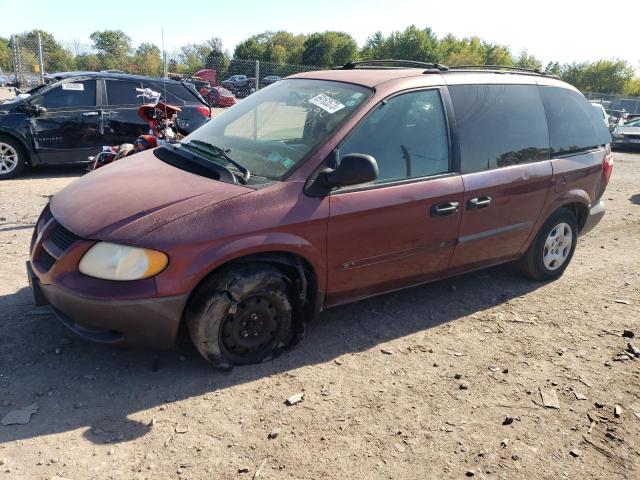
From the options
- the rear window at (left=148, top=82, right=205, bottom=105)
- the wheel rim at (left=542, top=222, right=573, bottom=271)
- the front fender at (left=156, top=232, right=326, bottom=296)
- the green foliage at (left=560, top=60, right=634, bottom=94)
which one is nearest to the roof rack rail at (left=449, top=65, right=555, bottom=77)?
the wheel rim at (left=542, top=222, right=573, bottom=271)

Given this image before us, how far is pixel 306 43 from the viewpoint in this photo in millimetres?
60625

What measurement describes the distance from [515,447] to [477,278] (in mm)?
2455

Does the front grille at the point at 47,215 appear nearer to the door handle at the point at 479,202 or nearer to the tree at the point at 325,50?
the door handle at the point at 479,202

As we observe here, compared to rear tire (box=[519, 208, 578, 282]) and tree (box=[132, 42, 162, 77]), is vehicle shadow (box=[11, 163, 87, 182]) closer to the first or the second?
rear tire (box=[519, 208, 578, 282])

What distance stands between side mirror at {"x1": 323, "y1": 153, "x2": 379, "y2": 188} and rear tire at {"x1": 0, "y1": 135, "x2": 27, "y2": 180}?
22.7 ft

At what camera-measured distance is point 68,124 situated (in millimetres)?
8320

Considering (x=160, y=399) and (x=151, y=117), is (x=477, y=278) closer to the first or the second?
(x=160, y=399)

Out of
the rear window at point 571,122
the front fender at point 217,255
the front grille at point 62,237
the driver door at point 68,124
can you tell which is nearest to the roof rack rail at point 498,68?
the rear window at point 571,122

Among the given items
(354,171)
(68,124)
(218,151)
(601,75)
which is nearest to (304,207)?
(354,171)

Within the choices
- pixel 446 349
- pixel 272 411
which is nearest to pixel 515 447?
pixel 446 349

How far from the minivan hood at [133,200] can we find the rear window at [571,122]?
293cm

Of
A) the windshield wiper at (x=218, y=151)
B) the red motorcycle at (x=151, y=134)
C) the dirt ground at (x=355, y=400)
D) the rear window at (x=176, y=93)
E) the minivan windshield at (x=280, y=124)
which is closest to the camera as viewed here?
the dirt ground at (x=355, y=400)

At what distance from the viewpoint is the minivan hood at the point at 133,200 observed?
9.42ft

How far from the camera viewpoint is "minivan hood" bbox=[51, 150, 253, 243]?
9.42 feet
